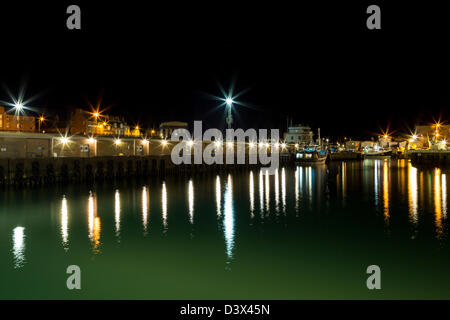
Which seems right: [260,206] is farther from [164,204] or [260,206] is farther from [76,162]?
[76,162]

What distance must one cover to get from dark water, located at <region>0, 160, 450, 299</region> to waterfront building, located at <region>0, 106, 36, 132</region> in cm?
3364

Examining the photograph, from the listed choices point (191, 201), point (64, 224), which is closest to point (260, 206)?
point (191, 201)

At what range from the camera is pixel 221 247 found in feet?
48.9

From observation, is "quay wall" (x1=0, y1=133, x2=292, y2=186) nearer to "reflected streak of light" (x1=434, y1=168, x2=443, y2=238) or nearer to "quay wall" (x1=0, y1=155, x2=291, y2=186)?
"quay wall" (x1=0, y1=155, x2=291, y2=186)

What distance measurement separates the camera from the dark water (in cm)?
1084

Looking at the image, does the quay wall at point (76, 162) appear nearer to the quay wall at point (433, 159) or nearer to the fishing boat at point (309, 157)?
the fishing boat at point (309, 157)

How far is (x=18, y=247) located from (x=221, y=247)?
6921 mm

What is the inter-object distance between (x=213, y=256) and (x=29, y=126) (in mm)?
60925

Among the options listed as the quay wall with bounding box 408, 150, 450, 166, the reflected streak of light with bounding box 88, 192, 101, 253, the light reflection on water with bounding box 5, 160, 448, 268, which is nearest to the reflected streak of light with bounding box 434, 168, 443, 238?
the light reflection on water with bounding box 5, 160, 448, 268

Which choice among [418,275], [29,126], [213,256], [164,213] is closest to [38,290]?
[213,256]

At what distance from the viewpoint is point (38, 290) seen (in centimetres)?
1078

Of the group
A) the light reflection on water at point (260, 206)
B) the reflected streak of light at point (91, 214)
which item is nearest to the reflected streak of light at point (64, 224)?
the light reflection on water at point (260, 206)

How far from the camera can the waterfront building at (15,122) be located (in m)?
56.1

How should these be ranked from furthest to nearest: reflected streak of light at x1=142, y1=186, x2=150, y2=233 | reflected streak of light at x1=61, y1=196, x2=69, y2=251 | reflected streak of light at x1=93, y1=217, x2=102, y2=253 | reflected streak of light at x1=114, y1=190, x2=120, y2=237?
reflected streak of light at x1=142, y1=186, x2=150, y2=233, reflected streak of light at x1=114, y1=190, x2=120, y2=237, reflected streak of light at x1=61, y1=196, x2=69, y2=251, reflected streak of light at x1=93, y1=217, x2=102, y2=253
